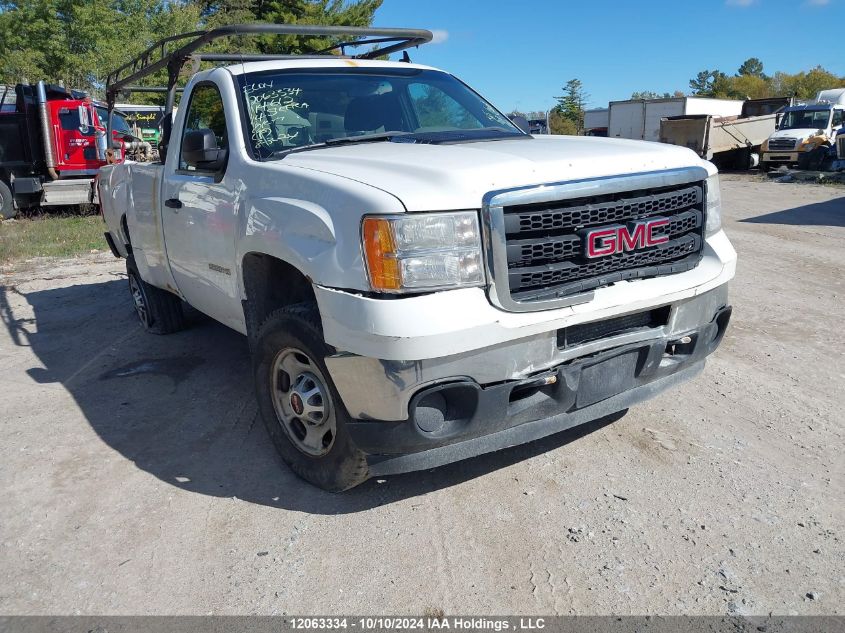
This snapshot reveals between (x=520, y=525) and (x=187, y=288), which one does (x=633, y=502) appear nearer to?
(x=520, y=525)

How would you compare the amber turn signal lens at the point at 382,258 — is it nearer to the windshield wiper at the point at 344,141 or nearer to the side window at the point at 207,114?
the windshield wiper at the point at 344,141

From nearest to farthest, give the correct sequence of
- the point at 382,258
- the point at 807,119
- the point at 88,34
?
the point at 382,258 → the point at 807,119 → the point at 88,34

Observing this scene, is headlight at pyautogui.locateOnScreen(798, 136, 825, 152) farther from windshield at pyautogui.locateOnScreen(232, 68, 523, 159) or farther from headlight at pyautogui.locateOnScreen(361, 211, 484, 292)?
headlight at pyautogui.locateOnScreen(361, 211, 484, 292)

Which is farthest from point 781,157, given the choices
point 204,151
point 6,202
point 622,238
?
point 204,151

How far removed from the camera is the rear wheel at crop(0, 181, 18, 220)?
14.8 m

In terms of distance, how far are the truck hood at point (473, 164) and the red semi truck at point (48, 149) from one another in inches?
516

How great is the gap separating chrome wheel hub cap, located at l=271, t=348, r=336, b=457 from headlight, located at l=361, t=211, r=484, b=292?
664 mm

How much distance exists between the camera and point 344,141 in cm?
390

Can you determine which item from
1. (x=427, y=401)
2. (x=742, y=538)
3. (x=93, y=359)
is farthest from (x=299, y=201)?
(x=93, y=359)

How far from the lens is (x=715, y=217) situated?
3619 mm

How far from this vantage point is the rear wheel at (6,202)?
14.8 meters

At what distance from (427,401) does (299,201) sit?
1062mm

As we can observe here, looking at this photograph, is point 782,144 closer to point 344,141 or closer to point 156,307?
point 156,307

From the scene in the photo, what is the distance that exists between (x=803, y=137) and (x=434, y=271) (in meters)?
26.0
